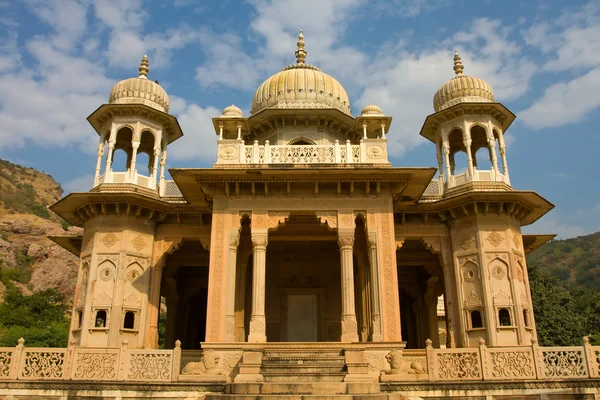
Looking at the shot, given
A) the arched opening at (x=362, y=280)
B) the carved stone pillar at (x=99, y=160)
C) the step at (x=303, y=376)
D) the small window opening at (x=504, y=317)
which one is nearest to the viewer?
the step at (x=303, y=376)

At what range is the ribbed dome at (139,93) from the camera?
20.0 metres

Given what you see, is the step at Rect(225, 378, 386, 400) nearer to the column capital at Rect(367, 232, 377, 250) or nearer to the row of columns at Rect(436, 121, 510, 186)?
the column capital at Rect(367, 232, 377, 250)

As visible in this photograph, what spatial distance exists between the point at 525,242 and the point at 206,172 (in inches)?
519

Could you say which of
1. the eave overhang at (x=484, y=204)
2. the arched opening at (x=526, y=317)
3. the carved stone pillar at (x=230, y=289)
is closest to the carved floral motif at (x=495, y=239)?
the eave overhang at (x=484, y=204)

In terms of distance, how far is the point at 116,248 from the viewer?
17719 mm

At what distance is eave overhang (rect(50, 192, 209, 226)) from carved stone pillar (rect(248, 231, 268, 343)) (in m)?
4.19

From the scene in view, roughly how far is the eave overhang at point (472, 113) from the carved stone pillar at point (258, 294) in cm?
881

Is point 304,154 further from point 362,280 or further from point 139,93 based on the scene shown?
point 139,93

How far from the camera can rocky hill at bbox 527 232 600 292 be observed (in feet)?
296

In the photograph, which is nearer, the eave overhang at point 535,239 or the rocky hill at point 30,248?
the eave overhang at point 535,239

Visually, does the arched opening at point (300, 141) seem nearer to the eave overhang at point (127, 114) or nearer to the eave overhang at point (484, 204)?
the eave overhang at point (484, 204)

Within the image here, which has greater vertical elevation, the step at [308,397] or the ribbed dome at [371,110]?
the ribbed dome at [371,110]

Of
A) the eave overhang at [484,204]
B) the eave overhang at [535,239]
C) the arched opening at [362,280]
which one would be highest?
the eave overhang at [484,204]

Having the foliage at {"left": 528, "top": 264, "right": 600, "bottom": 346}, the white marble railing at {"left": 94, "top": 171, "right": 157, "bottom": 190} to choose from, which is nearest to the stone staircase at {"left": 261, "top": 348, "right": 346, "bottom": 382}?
the white marble railing at {"left": 94, "top": 171, "right": 157, "bottom": 190}
